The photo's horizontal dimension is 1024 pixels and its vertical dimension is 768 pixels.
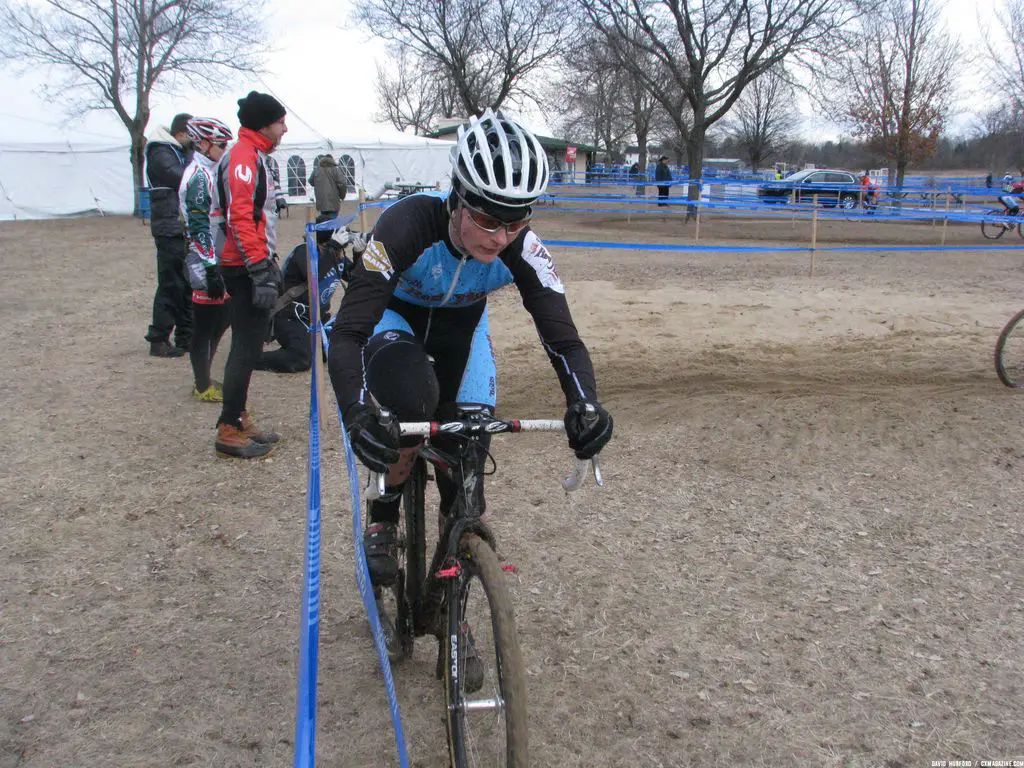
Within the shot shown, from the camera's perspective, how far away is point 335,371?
2.39 meters

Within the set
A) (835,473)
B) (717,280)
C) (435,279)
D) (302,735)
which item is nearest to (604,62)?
(717,280)

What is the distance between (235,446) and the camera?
518cm

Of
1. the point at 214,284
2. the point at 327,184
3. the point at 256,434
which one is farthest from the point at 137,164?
the point at 256,434

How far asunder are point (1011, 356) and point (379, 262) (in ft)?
21.8

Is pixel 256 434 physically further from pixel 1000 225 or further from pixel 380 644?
pixel 1000 225

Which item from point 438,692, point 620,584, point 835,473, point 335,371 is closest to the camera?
point 335,371

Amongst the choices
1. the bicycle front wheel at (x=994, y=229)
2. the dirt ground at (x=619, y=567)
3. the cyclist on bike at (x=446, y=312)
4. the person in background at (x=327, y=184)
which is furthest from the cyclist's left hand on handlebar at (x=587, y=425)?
the bicycle front wheel at (x=994, y=229)

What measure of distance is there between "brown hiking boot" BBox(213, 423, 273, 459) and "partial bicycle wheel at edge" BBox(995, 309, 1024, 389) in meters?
5.95

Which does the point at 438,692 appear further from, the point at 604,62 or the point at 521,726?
the point at 604,62

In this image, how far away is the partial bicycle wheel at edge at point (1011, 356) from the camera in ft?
21.2

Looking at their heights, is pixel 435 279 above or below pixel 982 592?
above

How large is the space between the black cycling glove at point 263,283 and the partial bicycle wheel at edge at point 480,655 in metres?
3.04

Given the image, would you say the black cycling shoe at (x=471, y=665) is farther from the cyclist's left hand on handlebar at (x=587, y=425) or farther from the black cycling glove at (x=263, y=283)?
the black cycling glove at (x=263, y=283)

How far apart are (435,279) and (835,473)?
3395 mm
